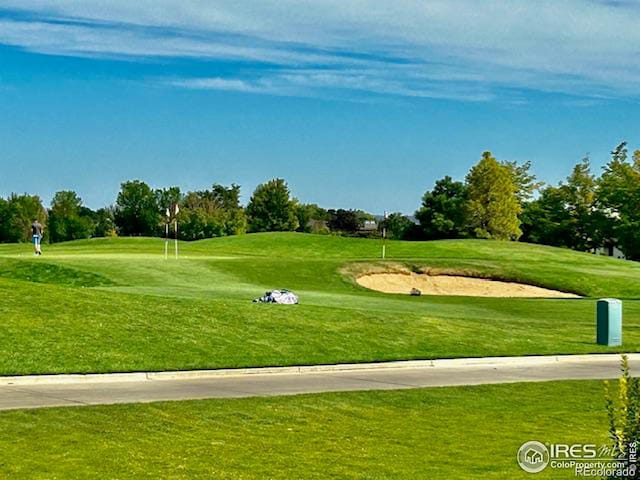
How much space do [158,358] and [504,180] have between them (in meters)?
77.2

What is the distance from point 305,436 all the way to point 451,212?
318ft

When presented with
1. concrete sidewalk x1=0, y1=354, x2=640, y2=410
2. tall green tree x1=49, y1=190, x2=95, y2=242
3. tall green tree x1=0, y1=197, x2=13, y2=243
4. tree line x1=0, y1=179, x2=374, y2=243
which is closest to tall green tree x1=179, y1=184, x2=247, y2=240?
tree line x1=0, y1=179, x2=374, y2=243

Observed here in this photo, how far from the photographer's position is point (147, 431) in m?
12.0

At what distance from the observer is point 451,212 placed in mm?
107812

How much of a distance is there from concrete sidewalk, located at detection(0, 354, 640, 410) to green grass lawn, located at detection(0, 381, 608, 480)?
0.93 metres

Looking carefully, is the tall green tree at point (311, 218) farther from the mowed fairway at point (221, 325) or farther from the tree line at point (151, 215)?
the mowed fairway at point (221, 325)

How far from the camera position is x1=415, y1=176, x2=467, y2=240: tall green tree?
104m

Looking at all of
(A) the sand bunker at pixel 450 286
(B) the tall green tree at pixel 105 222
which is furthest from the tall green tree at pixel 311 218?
(A) the sand bunker at pixel 450 286

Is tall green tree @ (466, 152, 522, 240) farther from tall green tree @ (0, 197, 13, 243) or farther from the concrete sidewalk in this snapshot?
the concrete sidewalk

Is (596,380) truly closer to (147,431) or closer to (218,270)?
(147,431)

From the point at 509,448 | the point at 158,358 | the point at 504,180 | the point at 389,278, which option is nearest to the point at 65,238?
the point at 504,180

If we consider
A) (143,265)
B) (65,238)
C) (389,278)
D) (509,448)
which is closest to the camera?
(509,448)

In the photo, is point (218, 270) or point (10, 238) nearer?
point (218, 270)

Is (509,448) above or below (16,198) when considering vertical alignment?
below
